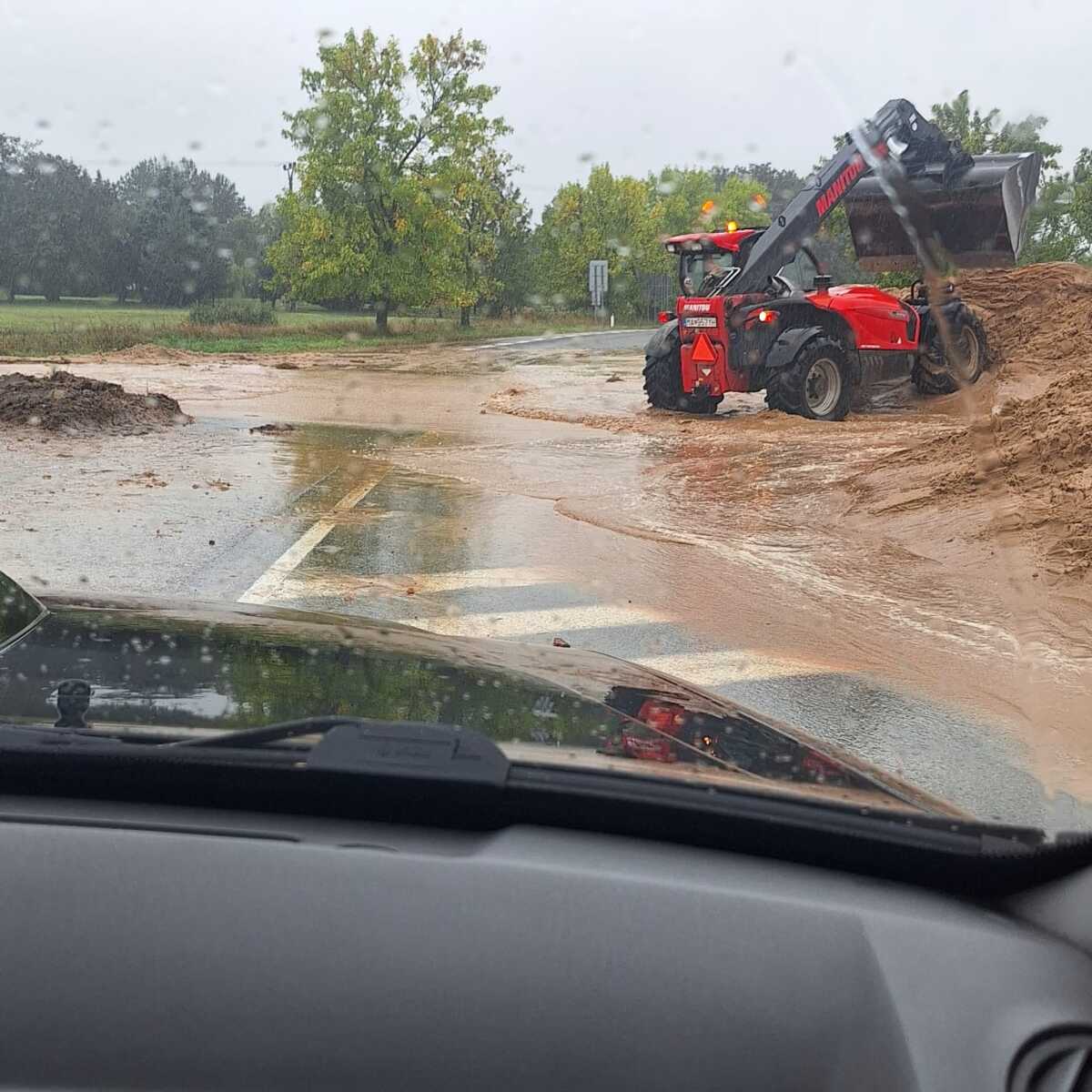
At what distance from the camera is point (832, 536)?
10.1 metres

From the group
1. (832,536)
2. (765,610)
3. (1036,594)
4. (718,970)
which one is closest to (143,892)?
(718,970)

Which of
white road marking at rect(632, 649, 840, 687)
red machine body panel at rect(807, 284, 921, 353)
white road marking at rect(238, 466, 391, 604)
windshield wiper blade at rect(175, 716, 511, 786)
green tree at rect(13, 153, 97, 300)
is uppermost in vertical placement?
green tree at rect(13, 153, 97, 300)

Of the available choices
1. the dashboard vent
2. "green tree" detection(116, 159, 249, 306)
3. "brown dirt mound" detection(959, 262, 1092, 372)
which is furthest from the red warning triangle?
"green tree" detection(116, 159, 249, 306)

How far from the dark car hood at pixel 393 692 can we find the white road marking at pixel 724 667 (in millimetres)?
2759

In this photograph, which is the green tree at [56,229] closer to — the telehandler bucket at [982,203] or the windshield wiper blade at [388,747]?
the telehandler bucket at [982,203]

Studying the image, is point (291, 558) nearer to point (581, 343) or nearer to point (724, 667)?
point (724, 667)

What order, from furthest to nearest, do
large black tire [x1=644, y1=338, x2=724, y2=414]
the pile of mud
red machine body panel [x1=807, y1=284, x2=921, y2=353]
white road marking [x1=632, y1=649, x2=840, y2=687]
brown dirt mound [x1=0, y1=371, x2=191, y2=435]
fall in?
large black tire [x1=644, y1=338, x2=724, y2=414], red machine body panel [x1=807, y1=284, x2=921, y2=353], brown dirt mound [x1=0, y1=371, x2=191, y2=435], the pile of mud, white road marking [x1=632, y1=649, x2=840, y2=687]

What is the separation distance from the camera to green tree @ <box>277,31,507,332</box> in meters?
31.9

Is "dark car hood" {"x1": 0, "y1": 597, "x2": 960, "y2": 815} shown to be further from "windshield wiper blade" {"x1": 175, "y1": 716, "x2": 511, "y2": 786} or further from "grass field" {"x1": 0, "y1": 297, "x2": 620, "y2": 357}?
"grass field" {"x1": 0, "y1": 297, "x2": 620, "y2": 357}

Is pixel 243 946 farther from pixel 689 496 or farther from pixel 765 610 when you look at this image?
pixel 689 496

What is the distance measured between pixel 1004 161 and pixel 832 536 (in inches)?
351

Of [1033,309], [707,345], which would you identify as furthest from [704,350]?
[1033,309]

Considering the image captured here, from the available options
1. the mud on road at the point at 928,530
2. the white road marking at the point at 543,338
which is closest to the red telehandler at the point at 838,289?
the mud on road at the point at 928,530

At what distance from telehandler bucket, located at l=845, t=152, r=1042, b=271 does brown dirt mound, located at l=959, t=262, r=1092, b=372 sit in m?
1.46
